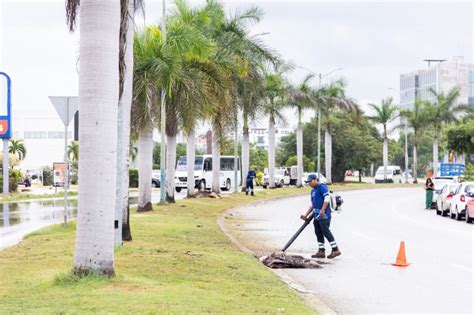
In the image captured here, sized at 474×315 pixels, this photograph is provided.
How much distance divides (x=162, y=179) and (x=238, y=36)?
304 inches

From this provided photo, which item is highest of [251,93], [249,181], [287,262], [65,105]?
[251,93]

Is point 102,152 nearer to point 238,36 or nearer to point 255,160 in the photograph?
point 238,36

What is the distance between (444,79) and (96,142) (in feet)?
569

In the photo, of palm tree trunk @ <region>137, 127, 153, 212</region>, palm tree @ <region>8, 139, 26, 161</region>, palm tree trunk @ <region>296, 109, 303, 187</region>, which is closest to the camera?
palm tree trunk @ <region>137, 127, 153, 212</region>

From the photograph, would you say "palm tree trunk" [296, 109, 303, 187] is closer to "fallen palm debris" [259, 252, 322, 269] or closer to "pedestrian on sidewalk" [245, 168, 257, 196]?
"pedestrian on sidewalk" [245, 168, 257, 196]

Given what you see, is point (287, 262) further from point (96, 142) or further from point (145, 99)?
point (145, 99)

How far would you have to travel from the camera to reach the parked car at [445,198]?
35059mm

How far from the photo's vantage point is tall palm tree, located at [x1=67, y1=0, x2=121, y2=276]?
11.3 metres

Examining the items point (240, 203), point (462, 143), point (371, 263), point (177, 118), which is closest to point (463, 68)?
point (462, 143)

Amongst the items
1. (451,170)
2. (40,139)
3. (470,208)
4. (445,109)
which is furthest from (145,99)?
(40,139)

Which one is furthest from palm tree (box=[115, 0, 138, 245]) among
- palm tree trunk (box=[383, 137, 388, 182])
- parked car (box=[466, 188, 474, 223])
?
palm tree trunk (box=[383, 137, 388, 182])

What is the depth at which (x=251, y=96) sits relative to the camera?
42844mm

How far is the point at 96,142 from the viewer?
11.3m

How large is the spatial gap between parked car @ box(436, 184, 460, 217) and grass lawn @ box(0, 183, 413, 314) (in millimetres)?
17617
